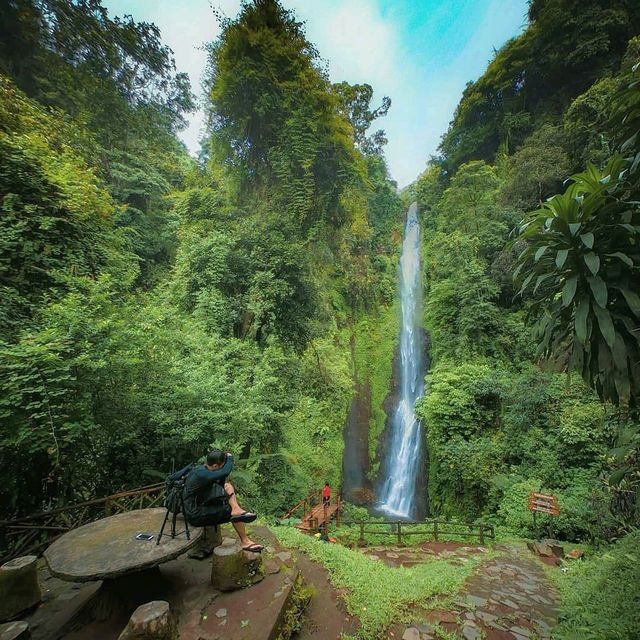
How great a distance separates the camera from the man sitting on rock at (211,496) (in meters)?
3.16

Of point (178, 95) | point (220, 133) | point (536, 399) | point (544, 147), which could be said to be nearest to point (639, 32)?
point (544, 147)

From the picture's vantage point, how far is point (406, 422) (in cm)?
1565

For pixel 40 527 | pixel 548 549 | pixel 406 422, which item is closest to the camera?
pixel 40 527

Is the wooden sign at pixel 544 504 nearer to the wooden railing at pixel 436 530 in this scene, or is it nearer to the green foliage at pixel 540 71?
the wooden railing at pixel 436 530

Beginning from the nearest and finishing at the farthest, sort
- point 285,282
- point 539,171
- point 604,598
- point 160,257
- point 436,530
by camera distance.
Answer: point 604,598 → point 436,530 → point 285,282 → point 539,171 → point 160,257

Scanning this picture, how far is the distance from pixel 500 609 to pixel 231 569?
10.6ft

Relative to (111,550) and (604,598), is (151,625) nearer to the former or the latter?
(111,550)

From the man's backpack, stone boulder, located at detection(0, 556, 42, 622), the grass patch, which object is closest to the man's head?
the man's backpack

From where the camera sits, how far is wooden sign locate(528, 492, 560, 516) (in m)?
6.93

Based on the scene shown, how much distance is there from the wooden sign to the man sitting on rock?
6790 millimetres

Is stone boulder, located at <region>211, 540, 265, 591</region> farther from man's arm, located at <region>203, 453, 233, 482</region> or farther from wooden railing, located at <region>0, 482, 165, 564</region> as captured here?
wooden railing, located at <region>0, 482, 165, 564</region>

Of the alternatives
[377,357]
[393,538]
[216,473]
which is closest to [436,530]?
[393,538]

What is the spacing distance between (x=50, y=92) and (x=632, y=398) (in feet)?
45.0

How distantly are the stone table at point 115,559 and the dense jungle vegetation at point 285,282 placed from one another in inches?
58.0
